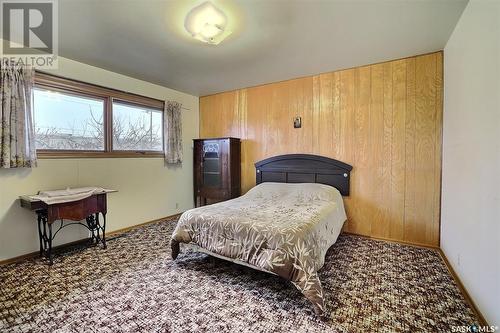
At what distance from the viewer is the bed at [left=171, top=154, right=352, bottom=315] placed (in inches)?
76.2

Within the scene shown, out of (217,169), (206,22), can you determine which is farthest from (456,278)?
(217,169)

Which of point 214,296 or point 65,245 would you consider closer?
point 214,296

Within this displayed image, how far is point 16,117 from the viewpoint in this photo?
104 inches

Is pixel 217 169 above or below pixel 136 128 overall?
below

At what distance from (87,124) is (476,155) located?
444 centimetres

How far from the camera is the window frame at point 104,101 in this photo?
119 inches

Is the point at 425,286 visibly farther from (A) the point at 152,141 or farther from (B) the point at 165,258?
(A) the point at 152,141

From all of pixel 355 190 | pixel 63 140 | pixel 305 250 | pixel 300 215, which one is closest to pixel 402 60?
pixel 355 190

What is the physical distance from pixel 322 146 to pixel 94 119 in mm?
3483

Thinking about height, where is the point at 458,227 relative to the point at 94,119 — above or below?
below

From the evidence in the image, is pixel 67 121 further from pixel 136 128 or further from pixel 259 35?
pixel 259 35

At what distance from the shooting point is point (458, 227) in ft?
7.51

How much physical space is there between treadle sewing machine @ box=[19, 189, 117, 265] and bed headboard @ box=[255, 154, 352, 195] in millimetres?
2523

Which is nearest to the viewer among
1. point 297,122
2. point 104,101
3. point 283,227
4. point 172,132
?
point 283,227
